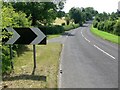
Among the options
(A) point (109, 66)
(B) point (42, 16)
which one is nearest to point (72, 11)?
(B) point (42, 16)

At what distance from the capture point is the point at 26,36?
1252 centimetres

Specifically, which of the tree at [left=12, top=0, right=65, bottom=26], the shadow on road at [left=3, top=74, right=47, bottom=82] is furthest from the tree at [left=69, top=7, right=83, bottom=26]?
the shadow on road at [left=3, top=74, right=47, bottom=82]

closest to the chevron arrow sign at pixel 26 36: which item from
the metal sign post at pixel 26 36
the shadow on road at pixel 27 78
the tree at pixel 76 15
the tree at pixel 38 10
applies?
the metal sign post at pixel 26 36

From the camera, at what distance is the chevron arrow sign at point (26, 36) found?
1238 cm

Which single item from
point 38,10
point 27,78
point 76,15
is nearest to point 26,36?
point 27,78

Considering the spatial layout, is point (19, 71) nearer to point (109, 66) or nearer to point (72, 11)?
point (109, 66)

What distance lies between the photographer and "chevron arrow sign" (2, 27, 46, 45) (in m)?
12.4

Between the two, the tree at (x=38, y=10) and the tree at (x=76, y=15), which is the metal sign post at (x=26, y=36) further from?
the tree at (x=76, y=15)

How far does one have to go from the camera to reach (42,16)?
60.4 meters

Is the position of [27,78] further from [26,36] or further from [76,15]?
[76,15]

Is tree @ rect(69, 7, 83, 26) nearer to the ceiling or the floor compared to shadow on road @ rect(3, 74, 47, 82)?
nearer to the ceiling

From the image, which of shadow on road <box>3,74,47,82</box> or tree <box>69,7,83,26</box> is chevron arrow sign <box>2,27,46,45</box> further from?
tree <box>69,7,83,26</box>

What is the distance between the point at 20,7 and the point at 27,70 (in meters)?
43.9

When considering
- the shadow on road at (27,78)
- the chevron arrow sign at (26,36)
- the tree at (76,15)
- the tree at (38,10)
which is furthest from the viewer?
the tree at (76,15)
